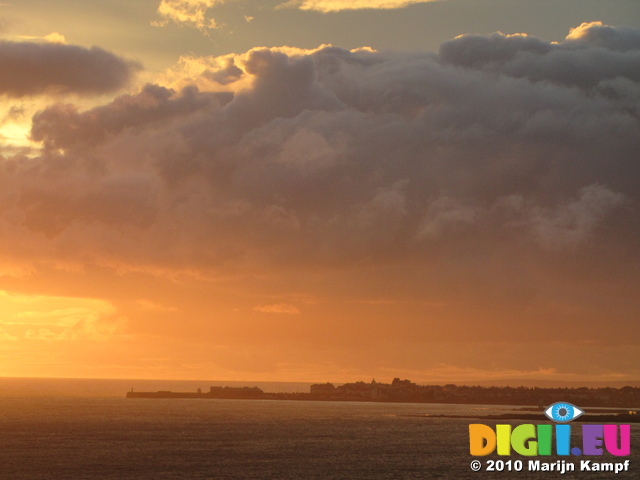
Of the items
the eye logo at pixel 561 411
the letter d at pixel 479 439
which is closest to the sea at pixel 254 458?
the eye logo at pixel 561 411

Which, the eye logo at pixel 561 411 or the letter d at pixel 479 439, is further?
the eye logo at pixel 561 411

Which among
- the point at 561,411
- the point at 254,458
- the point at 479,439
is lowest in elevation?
the point at 254,458

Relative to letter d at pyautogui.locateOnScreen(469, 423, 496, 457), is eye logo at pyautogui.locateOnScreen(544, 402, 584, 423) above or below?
above

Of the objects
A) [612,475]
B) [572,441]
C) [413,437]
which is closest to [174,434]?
[413,437]

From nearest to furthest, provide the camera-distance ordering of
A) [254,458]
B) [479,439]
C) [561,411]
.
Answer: [479,439], [561,411], [254,458]

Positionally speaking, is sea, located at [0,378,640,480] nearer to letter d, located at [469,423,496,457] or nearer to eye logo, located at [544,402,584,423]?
eye logo, located at [544,402,584,423]

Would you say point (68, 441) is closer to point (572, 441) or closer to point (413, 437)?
point (413, 437)

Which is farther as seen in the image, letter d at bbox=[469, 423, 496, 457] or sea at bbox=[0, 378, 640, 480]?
sea at bbox=[0, 378, 640, 480]

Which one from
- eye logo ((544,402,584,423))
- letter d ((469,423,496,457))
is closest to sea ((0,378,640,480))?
eye logo ((544,402,584,423))

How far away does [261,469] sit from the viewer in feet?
419

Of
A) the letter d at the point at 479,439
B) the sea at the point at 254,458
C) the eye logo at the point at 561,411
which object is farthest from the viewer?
the sea at the point at 254,458

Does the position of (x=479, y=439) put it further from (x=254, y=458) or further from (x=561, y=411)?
(x=254, y=458)

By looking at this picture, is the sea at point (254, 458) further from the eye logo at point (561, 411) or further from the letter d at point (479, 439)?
the letter d at point (479, 439)

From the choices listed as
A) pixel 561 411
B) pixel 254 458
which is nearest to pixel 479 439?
pixel 561 411
